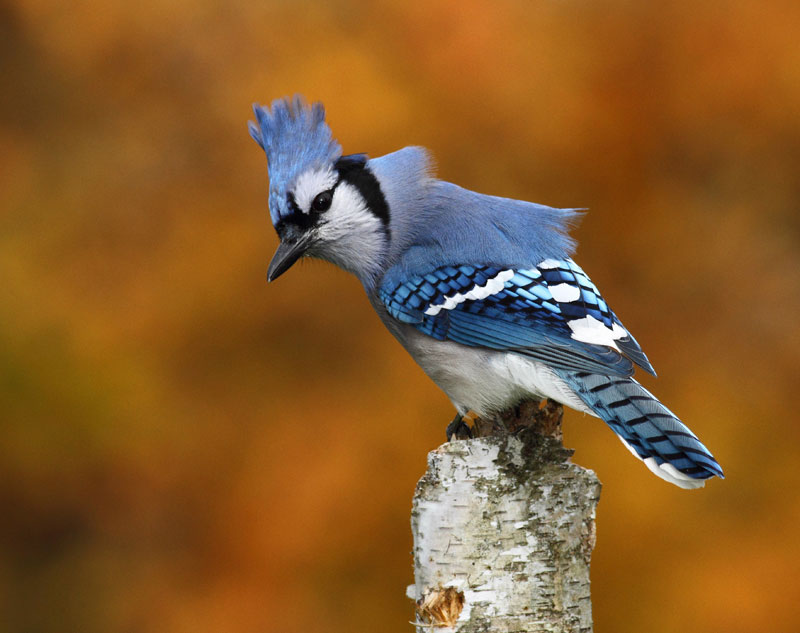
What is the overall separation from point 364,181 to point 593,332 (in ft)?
2.36

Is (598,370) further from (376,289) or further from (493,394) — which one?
(376,289)

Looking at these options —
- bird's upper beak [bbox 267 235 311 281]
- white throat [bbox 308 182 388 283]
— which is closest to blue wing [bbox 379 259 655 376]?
white throat [bbox 308 182 388 283]

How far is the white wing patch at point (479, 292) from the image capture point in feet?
6.59

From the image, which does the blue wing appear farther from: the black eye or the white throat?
the black eye

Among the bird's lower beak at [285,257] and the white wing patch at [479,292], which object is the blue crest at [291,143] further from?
the white wing patch at [479,292]

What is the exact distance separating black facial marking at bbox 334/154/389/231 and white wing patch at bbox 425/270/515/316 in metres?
0.30

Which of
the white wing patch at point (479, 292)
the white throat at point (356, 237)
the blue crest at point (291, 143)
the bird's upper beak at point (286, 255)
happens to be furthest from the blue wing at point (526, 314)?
the blue crest at point (291, 143)

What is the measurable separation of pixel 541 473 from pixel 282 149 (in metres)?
0.98

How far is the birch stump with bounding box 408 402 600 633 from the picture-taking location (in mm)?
1691

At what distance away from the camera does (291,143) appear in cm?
215

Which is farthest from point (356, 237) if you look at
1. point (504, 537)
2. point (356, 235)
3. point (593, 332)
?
point (504, 537)

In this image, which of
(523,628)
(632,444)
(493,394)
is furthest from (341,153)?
(523,628)

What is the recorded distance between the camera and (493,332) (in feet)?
6.49

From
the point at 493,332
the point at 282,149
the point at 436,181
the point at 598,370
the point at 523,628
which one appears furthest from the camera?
the point at 436,181
